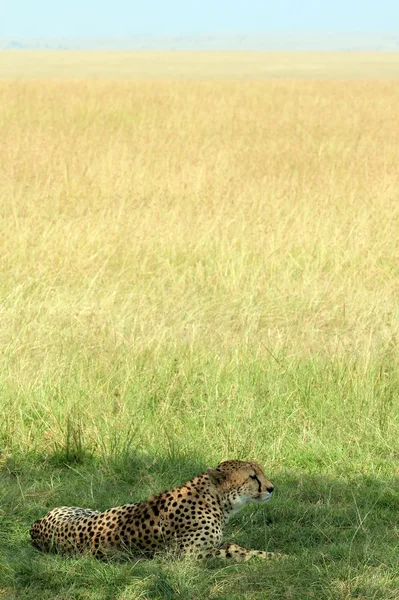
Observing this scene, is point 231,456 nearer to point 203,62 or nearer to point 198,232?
point 198,232

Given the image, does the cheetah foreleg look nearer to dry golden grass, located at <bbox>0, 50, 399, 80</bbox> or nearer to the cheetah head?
the cheetah head

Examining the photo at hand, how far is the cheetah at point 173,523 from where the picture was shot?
3.36 meters

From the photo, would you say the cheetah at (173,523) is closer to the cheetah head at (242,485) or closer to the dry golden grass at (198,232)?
the cheetah head at (242,485)

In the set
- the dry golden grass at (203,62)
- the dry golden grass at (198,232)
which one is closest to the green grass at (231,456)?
the dry golden grass at (198,232)

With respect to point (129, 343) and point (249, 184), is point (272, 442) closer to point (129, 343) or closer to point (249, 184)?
point (129, 343)

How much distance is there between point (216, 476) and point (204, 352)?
2.12 meters

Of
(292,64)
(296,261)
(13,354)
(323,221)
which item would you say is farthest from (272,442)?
(292,64)

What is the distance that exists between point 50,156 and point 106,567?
A: 904 cm

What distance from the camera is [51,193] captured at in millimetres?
9984

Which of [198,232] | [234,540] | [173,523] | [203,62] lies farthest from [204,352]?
[203,62]

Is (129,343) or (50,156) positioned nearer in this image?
(129,343)

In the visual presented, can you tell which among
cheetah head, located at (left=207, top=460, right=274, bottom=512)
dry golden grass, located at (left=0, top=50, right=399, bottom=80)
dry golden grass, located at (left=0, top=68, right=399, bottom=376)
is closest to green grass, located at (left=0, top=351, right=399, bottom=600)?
cheetah head, located at (left=207, top=460, right=274, bottom=512)

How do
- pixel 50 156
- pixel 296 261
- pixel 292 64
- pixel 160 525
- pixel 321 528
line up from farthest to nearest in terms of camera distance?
pixel 292 64 < pixel 50 156 < pixel 296 261 < pixel 321 528 < pixel 160 525

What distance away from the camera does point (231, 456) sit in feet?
14.9
